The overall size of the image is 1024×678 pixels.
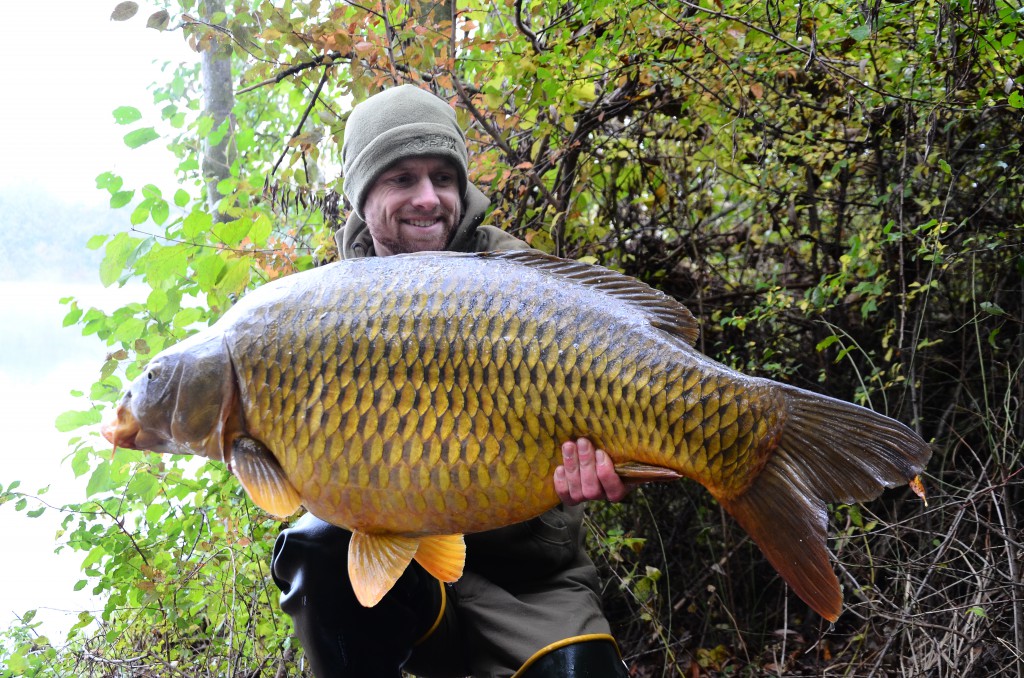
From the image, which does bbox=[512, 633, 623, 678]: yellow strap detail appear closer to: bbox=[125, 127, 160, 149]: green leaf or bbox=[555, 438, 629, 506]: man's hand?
bbox=[555, 438, 629, 506]: man's hand

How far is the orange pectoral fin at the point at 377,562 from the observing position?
1.10 meters

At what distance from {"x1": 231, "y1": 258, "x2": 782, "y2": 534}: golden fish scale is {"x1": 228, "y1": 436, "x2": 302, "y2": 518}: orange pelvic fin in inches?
0.6

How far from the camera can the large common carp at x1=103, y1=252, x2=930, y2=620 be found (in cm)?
98

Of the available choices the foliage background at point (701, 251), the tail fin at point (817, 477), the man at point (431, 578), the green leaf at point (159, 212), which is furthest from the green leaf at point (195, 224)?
the tail fin at point (817, 477)

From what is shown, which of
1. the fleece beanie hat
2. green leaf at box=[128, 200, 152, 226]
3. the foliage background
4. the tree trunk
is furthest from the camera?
the tree trunk

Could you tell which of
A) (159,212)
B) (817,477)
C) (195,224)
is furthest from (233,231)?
(817,477)

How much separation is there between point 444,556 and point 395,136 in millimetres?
835

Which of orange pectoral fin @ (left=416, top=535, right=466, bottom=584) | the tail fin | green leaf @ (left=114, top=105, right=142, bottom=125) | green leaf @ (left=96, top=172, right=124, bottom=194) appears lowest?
orange pectoral fin @ (left=416, top=535, right=466, bottom=584)

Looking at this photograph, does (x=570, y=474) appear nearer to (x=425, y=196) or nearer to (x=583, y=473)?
(x=583, y=473)

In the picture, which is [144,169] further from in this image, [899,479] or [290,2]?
[899,479]

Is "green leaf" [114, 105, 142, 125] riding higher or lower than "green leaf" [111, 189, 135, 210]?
higher

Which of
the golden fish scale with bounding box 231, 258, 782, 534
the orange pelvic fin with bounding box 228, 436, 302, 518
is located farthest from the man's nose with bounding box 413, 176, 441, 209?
the orange pelvic fin with bounding box 228, 436, 302, 518

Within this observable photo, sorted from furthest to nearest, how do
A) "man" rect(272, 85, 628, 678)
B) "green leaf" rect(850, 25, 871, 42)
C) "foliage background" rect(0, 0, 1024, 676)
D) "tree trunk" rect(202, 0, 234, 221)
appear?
"tree trunk" rect(202, 0, 234, 221)
"foliage background" rect(0, 0, 1024, 676)
"green leaf" rect(850, 25, 871, 42)
"man" rect(272, 85, 628, 678)

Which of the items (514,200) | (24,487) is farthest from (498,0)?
(24,487)
